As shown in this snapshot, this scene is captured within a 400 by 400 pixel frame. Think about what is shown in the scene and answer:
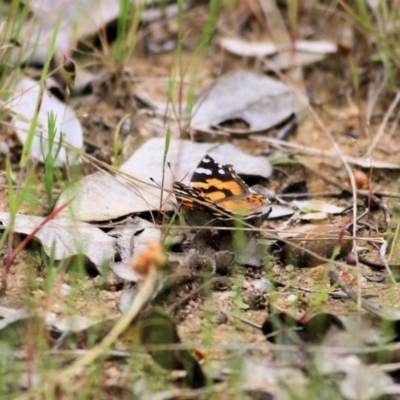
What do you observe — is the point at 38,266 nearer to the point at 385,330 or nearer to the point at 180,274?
the point at 180,274

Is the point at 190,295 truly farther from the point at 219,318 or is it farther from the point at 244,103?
the point at 244,103

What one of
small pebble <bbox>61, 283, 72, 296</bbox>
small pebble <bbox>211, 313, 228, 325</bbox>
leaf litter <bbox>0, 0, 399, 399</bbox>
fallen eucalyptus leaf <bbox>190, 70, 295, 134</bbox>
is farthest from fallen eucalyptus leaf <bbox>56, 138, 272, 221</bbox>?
small pebble <bbox>211, 313, 228, 325</bbox>

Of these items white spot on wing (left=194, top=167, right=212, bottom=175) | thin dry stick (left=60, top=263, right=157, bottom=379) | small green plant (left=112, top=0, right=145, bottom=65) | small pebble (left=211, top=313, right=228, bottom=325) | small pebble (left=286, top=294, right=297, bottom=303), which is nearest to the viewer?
thin dry stick (left=60, top=263, right=157, bottom=379)

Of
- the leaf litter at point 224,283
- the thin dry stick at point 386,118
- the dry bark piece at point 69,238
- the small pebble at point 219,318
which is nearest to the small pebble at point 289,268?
the leaf litter at point 224,283

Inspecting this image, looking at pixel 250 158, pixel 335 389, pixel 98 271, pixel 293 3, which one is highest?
pixel 293 3

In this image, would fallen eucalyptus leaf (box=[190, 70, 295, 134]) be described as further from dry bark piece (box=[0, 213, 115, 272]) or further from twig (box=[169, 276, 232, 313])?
twig (box=[169, 276, 232, 313])

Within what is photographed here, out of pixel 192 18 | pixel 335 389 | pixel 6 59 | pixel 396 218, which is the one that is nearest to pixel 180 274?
pixel 335 389

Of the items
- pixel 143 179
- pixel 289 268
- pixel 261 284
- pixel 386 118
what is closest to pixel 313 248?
pixel 289 268
